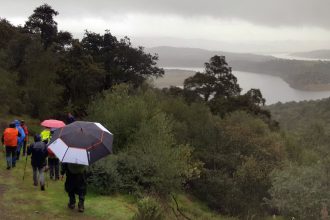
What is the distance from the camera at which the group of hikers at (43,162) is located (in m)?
10.8

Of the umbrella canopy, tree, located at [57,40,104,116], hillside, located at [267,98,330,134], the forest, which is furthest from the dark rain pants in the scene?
hillside, located at [267,98,330,134]

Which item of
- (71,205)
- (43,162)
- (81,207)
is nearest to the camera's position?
(81,207)

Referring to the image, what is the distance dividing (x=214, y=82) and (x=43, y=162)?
5252 cm

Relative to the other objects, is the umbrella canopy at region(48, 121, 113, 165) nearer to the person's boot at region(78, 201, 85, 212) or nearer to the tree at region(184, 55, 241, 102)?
the person's boot at region(78, 201, 85, 212)

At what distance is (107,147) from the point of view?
1077cm

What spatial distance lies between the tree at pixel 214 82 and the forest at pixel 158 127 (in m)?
0.15

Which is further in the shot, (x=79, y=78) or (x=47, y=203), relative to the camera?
(x=79, y=78)

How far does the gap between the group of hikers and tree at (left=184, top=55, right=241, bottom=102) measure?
153 ft

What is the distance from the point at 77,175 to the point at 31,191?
11.1 ft

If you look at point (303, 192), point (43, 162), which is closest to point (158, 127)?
point (303, 192)

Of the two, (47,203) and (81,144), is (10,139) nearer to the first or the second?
(47,203)

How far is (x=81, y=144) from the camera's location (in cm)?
1042

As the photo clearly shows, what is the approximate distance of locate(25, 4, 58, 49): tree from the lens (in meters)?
55.6

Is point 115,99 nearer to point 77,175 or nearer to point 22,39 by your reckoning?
point 77,175
